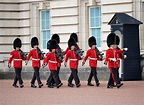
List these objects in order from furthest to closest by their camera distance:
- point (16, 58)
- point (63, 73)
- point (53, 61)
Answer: point (63, 73)
point (16, 58)
point (53, 61)

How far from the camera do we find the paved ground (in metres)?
17.5

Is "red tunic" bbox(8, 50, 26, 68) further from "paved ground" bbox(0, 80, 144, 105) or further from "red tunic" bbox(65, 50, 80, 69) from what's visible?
"red tunic" bbox(65, 50, 80, 69)

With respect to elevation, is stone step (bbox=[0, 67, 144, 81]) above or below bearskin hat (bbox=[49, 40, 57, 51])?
below

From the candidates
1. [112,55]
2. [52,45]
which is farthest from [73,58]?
[112,55]

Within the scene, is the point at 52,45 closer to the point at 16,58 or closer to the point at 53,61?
the point at 53,61

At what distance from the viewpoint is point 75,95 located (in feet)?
64.3

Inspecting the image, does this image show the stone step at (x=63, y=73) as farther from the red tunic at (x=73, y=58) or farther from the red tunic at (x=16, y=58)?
the red tunic at (x=16, y=58)

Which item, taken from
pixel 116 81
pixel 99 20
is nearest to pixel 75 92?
pixel 116 81

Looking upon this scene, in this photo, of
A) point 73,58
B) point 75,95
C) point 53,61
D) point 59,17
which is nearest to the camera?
point 75,95

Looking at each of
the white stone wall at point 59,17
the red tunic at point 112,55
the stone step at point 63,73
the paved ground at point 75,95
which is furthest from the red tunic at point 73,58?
the white stone wall at point 59,17

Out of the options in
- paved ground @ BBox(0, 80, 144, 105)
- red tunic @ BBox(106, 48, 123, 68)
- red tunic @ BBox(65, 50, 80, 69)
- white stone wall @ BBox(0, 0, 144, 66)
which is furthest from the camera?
white stone wall @ BBox(0, 0, 144, 66)

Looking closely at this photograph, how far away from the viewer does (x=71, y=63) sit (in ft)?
77.3

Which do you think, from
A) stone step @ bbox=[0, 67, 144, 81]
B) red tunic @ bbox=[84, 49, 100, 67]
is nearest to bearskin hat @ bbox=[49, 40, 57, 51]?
red tunic @ bbox=[84, 49, 100, 67]

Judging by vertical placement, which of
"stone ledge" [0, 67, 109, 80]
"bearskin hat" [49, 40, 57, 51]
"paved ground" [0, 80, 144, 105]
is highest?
A: "bearskin hat" [49, 40, 57, 51]
